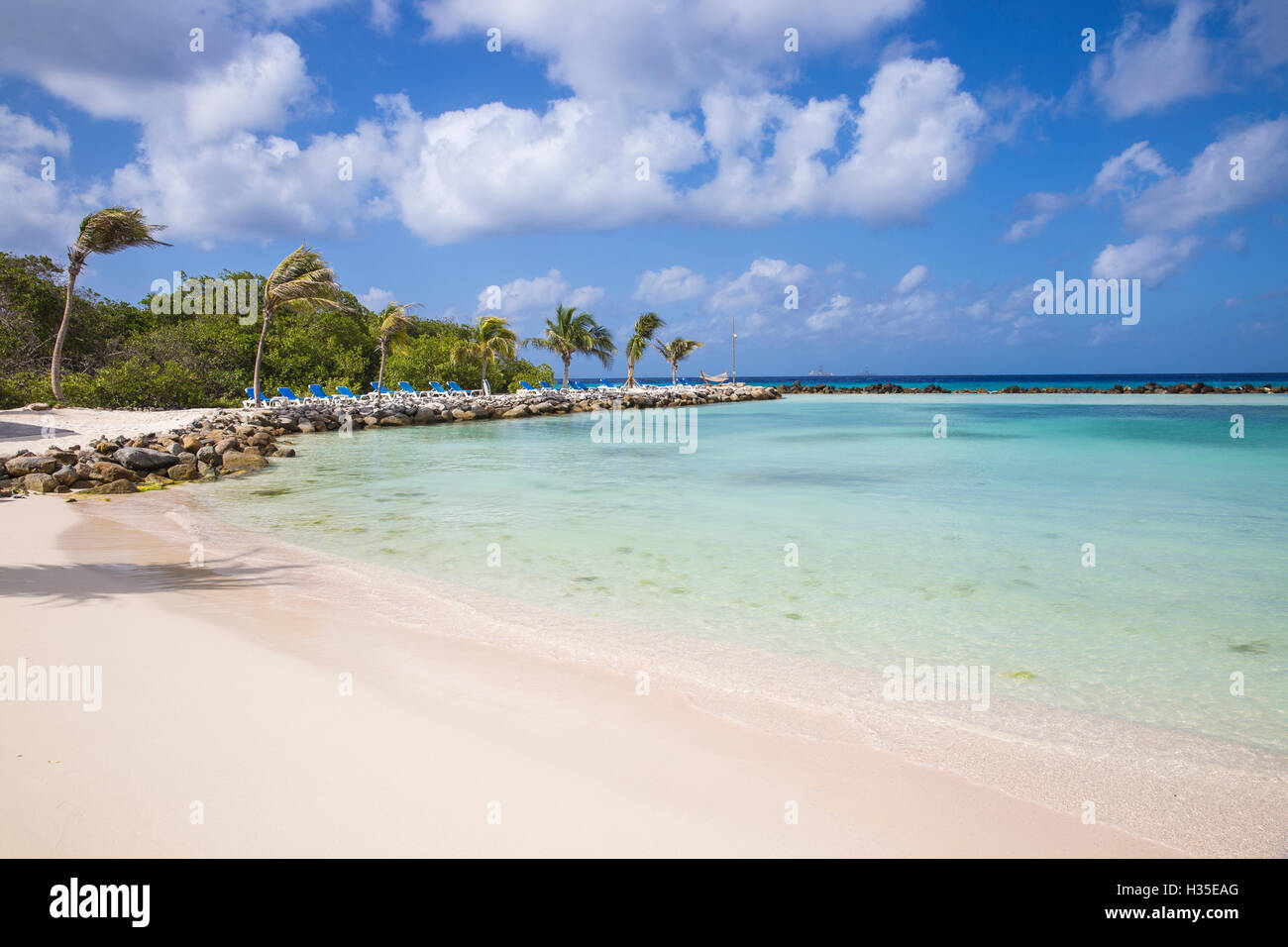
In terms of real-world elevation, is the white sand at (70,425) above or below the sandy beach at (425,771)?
above

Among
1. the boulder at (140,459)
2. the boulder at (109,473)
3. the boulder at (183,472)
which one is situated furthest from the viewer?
the boulder at (183,472)

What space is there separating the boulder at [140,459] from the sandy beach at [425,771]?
368 inches

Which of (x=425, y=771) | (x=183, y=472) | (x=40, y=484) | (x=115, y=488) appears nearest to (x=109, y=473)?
(x=115, y=488)

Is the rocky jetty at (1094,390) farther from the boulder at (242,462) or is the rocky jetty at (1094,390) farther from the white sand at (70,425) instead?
the boulder at (242,462)

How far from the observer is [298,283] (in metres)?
27.3

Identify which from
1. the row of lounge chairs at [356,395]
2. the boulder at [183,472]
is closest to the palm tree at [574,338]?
the row of lounge chairs at [356,395]

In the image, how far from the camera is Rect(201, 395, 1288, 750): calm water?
4.84 metres

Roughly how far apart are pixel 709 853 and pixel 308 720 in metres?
2.05

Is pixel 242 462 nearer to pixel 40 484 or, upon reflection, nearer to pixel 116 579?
pixel 40 484

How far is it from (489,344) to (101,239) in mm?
23166

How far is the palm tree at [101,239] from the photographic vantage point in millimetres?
21859

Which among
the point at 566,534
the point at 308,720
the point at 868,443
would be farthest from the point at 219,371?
the point at 308,720

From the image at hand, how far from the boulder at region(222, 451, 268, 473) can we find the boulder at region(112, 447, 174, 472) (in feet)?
4.72

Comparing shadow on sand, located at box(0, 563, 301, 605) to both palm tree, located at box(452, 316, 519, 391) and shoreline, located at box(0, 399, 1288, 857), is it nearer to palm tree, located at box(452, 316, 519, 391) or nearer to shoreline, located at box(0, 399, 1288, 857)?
shoreline, located at box(0, 399, 1288, 857)
